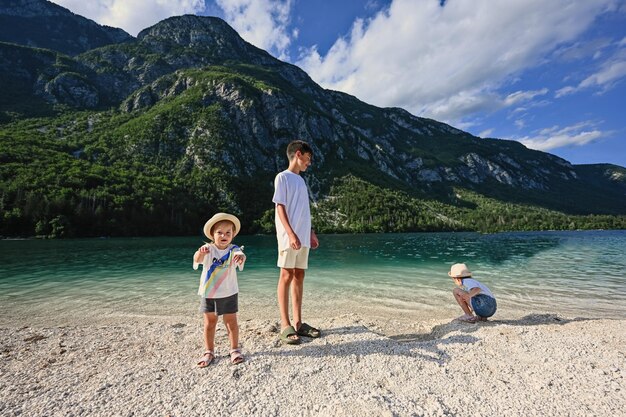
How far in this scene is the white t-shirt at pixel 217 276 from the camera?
15.0 ft

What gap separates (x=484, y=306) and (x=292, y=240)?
5.06 meters

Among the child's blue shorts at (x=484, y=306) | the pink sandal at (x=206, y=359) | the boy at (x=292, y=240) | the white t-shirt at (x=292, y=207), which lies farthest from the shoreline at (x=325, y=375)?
the white t-shirt at (x=292, y=207)

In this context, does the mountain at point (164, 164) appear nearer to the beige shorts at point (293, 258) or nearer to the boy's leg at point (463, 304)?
the beige shorts at point (293, 258)

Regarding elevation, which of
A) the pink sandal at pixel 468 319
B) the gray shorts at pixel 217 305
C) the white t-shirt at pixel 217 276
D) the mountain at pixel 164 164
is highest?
the mountain at pixel 164 164

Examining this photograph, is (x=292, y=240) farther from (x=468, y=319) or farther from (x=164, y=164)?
(x=164, y=164)

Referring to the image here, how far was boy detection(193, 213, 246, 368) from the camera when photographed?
15.0ft

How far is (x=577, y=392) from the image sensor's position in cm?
363

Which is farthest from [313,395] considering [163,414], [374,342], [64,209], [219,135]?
[219,135]

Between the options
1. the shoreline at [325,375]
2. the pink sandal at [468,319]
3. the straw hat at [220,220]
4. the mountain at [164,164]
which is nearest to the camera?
the shoreline at [325,375]

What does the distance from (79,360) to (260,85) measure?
20683 cm

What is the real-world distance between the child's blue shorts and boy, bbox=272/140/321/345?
4.02m

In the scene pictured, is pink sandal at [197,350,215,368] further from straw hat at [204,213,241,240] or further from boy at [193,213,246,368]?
straw hat at [204,213,241,240]

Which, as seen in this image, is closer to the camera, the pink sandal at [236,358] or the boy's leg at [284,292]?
the pink sandal at [236,358]

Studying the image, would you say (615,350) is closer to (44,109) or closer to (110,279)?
(110,279)
